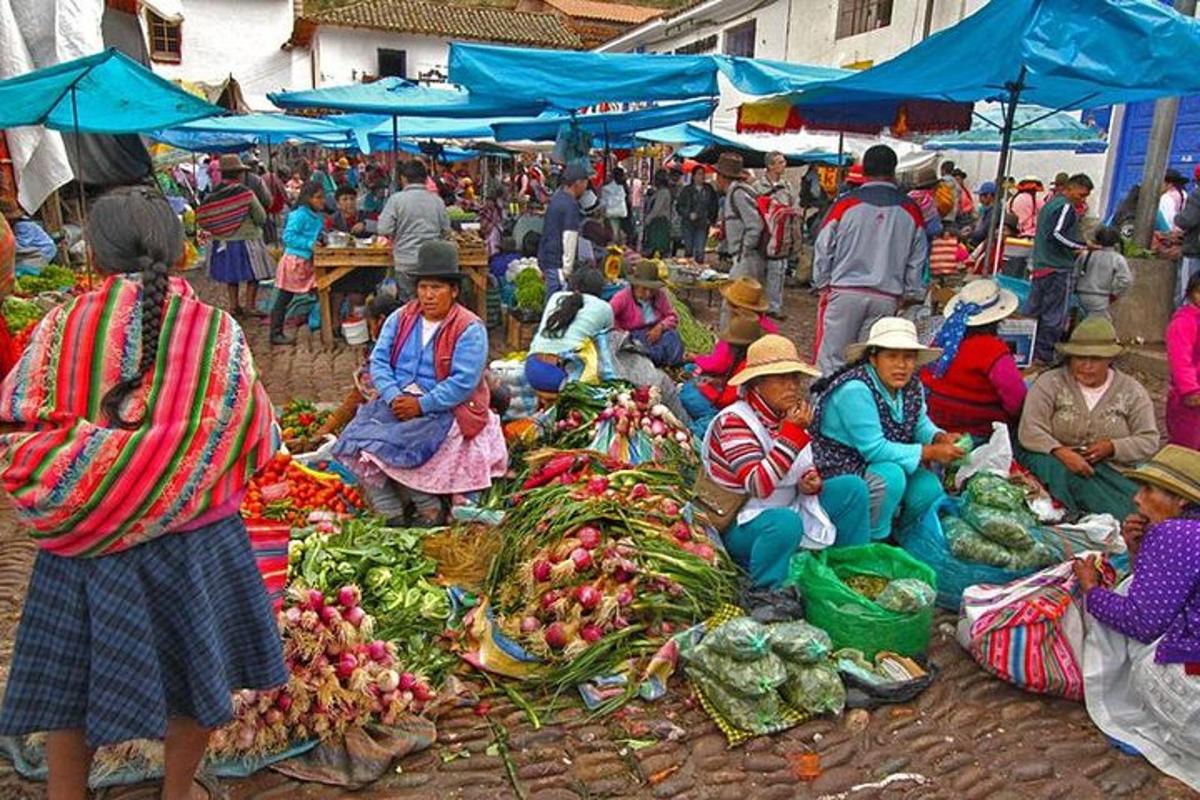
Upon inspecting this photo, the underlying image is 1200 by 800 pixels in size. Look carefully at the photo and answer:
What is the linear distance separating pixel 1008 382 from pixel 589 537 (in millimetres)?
2537

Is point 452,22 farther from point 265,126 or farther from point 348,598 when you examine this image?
point 348,598

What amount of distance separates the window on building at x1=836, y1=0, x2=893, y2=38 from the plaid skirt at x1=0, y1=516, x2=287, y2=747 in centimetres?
1675

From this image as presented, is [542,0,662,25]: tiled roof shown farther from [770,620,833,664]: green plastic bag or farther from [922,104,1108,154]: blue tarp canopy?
[770,620,833,664]: green plastic bag

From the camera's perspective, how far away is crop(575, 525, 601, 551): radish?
3.84 meters

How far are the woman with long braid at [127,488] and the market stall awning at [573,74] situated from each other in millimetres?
5098

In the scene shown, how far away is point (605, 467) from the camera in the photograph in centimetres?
474

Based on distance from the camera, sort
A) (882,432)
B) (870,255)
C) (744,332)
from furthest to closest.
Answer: (870,255) < (744,332) < (882,432)

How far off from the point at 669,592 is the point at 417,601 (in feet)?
3.46

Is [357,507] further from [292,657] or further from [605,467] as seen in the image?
[292,657]

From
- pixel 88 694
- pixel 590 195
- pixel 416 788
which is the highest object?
pixel 590 195

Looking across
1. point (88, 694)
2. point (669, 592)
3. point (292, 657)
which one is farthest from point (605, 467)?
point (88, 694)

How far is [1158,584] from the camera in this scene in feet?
9.91

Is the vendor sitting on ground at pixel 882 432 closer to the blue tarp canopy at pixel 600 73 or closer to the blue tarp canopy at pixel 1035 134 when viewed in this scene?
the blue tarp canopy at pixel 600 73

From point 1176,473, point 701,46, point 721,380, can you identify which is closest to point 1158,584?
point 1176,473
